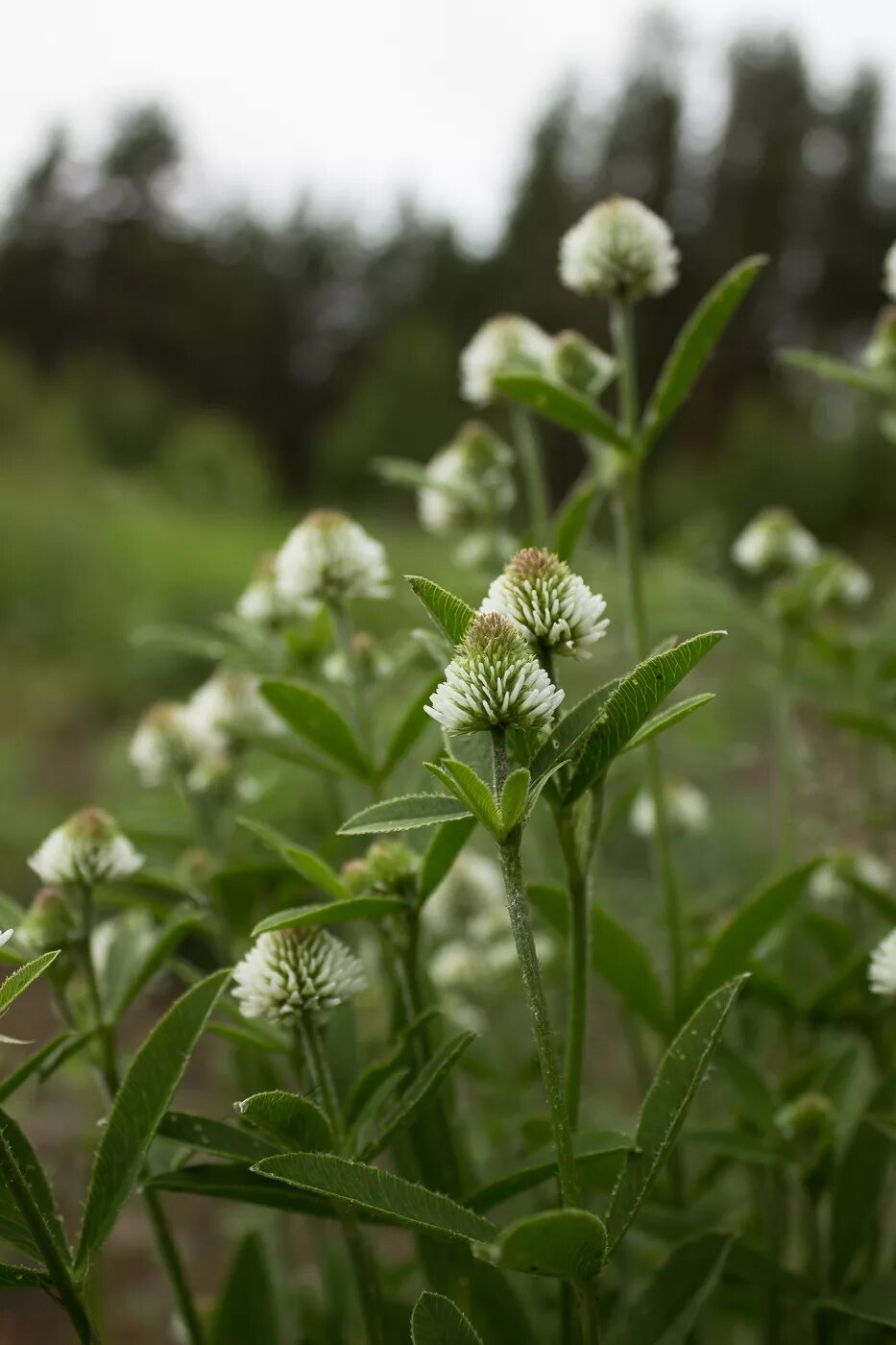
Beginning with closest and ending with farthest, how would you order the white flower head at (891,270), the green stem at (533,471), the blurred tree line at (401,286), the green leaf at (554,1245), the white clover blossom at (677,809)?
the green leaf at (554,1245) → the white flower head at (891,270) → the green stem at (533,471) → the white clover blossom at (677,809) → the blurred tree line at (401,286)

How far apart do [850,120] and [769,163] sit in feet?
3.28

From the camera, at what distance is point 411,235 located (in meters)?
13.9

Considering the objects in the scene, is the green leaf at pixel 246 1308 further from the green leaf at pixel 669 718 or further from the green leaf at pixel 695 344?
the green leaf at pixel 695 344

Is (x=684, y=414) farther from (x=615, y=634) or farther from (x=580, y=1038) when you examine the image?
(x=580, y=1038)

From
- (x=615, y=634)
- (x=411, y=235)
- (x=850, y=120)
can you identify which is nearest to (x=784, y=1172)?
(x=615, y=634)

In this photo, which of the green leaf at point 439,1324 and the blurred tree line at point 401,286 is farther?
the blurred tree line at point 401,286

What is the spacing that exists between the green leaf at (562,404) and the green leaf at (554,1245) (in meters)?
0.45

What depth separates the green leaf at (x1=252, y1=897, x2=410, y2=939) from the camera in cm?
55

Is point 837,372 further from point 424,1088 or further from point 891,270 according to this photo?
point 424,1088

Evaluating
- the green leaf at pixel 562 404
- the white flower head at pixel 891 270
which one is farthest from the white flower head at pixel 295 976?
the white flower head at pixel 891 270

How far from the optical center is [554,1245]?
46 cm

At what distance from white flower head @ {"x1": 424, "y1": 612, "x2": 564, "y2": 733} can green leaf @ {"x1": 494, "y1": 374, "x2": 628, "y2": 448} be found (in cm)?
26

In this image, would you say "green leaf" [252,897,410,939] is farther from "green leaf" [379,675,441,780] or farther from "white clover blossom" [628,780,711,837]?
"white clover blossom" [628,780,711,837]

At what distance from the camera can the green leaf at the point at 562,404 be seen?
2.37ft
